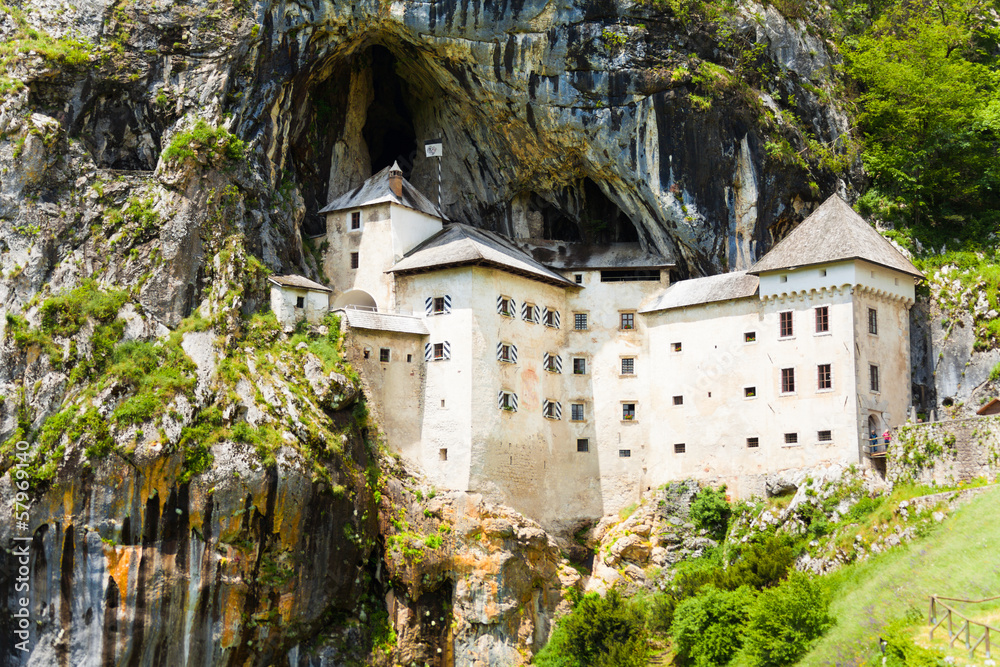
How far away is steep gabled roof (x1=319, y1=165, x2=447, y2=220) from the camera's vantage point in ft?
206

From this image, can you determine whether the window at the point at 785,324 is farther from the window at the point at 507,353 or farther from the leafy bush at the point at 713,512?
the window at the point at 507,353

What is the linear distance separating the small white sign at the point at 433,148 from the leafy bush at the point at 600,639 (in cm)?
2720

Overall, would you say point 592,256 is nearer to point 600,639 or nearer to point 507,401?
point 507,401

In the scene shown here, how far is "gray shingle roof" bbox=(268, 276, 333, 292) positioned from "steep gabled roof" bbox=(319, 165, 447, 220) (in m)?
6.46

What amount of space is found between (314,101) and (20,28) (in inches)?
602

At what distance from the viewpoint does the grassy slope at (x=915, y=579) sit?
4106 centimetres

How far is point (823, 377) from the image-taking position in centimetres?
5522

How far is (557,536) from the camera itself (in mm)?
59688

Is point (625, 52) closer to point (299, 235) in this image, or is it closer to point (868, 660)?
point (299, 235)

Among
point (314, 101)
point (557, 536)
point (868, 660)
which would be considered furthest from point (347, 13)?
point (868, 660)

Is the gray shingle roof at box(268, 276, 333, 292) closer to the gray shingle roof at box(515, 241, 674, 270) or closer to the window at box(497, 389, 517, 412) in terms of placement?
the window at box(497, 389, 517, 412)

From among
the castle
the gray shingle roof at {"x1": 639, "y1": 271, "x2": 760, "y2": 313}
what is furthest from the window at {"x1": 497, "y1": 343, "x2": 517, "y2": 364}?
the gray shingle roof at {"x1": 639, "y1": 271, "x2": 760, "y2": 313}

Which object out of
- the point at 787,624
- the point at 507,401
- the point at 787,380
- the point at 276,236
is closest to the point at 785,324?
the point at 787,380

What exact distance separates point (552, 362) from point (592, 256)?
258 inches
